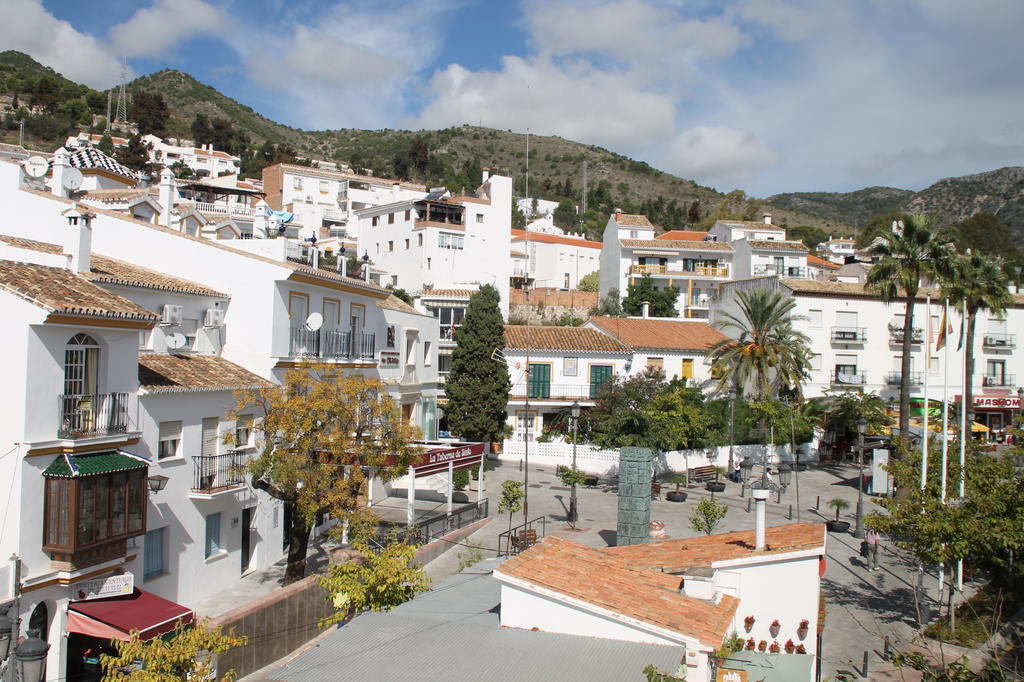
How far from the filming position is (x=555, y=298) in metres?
62.5

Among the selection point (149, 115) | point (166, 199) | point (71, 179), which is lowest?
point (71, 179)

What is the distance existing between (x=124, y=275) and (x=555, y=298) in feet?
146

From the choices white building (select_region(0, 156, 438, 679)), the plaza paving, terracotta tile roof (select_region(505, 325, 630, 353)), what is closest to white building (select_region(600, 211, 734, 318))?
terracotta tile roof (select_region(505, 325, 630, 353))

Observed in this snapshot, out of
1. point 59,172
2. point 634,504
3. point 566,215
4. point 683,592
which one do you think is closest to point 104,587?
point 683,592

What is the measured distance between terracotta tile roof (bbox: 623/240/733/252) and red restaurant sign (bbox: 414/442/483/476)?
3925 cm

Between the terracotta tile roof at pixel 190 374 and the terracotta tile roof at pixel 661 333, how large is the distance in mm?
24336

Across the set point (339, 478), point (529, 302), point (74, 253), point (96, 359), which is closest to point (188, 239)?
point (74, 253)

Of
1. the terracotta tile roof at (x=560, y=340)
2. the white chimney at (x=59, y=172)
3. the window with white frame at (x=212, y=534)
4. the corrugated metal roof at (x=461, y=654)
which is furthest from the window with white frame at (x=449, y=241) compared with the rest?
the corrugated metal roof at (x=461, y=654)

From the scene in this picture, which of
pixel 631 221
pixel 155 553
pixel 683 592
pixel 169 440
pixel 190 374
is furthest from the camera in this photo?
pixel 631 221

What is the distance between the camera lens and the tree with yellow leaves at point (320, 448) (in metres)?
18.2

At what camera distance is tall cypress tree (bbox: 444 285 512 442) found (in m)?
35.9

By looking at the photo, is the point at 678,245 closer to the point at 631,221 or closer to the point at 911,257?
the point at 631,221

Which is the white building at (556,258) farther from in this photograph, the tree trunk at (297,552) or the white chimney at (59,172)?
the tree trunk at (297,552)

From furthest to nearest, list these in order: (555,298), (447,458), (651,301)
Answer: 1. (555,298)
2. (651,301)
3. (447,458)
